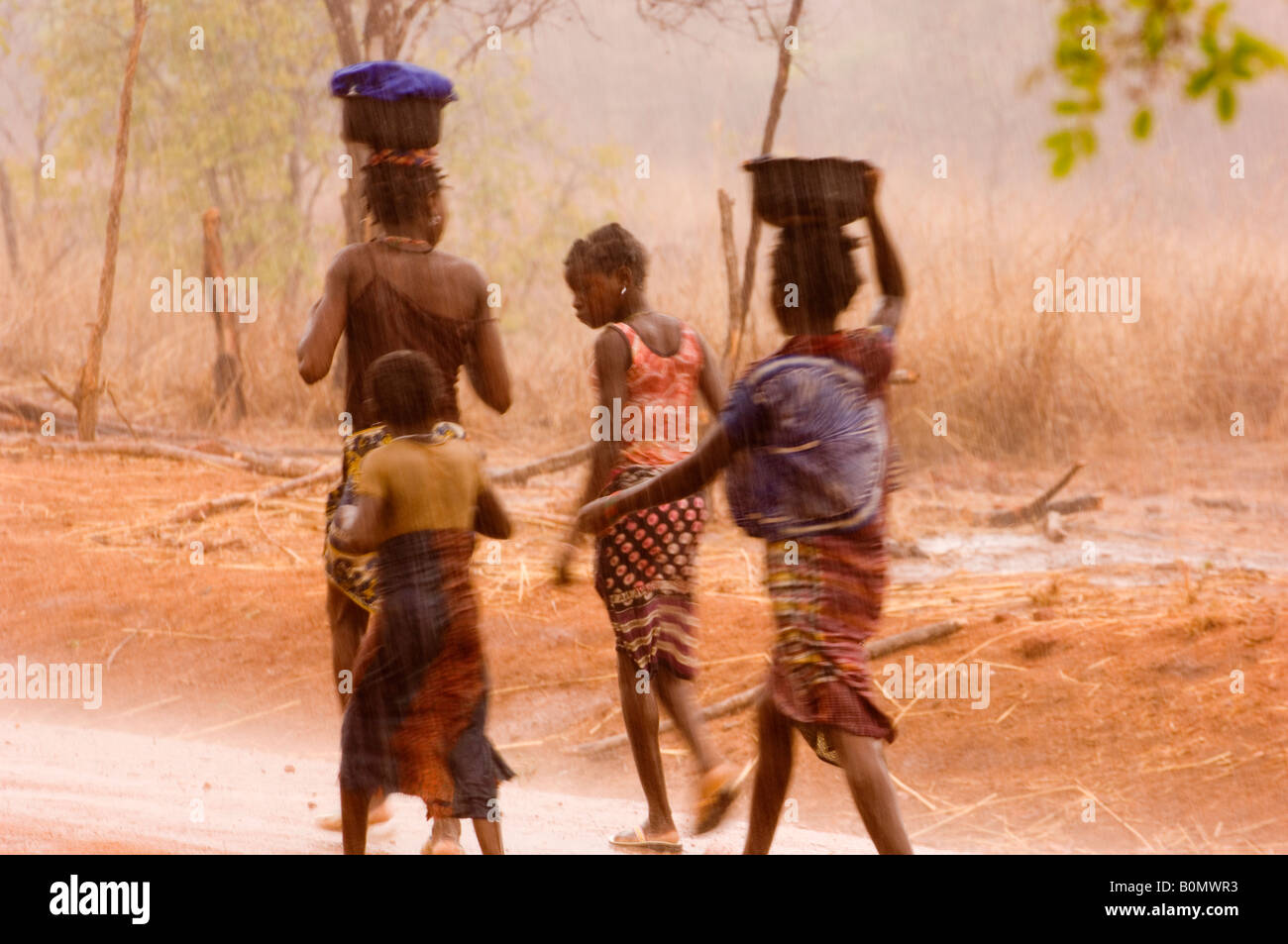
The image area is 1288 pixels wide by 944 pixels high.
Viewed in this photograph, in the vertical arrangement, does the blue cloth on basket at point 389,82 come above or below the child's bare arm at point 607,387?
above

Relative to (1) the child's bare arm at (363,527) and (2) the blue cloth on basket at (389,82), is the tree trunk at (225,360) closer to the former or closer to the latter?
(2) the blue cloth on basket at (389,82)

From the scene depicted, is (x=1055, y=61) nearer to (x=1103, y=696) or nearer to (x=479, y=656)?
(x=479, y=656)

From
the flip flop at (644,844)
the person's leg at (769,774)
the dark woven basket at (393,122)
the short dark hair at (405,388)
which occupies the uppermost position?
the dark woven basket at (393,122)

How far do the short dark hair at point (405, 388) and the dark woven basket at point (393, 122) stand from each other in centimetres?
61

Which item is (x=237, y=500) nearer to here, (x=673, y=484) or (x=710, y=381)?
(x=710, y=381)

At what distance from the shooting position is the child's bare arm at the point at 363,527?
10.2 ft

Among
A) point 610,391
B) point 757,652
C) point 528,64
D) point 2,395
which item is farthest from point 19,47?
point 610,391

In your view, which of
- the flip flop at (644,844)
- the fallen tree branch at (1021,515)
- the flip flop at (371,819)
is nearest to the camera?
the flip flop at (644,844)

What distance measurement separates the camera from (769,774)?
3.13 meters

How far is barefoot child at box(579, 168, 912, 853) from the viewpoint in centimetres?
289

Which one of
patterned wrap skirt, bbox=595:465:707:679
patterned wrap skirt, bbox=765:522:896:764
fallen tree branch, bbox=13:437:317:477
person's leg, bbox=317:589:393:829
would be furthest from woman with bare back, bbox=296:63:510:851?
fallen tree branch, bbox=13:437:317:477

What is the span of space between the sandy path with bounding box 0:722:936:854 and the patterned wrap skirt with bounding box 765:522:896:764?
1242mm

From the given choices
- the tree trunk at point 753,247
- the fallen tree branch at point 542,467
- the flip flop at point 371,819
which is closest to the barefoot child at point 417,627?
the flip flop at point 371,819

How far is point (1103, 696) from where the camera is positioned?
217 inches
